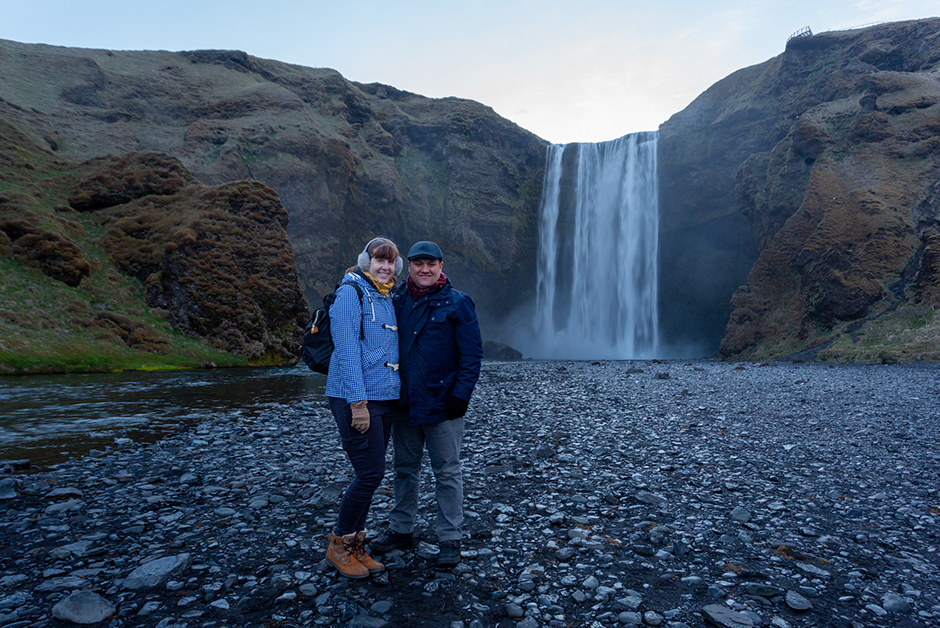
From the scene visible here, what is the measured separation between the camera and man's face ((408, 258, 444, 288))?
4.55 m

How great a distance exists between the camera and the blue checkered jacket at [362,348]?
4.11 metres

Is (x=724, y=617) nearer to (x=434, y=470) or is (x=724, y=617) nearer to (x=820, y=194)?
(x=434, y=470)

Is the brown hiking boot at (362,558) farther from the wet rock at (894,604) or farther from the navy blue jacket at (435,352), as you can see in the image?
the wet rock at (894,604)

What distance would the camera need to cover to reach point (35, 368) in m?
20.8

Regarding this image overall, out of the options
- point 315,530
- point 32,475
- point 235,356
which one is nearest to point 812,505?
point 315,530

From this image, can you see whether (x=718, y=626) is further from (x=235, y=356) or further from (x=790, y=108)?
(x=790, y=108)

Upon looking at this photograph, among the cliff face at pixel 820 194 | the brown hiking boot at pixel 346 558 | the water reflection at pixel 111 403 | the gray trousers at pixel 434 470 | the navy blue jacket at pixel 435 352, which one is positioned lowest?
the water reflection at pixel 111 403

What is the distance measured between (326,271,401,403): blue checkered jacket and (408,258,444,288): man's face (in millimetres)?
376

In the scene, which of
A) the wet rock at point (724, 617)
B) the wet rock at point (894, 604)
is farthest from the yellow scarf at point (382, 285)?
the wet rock at point (894, 604)

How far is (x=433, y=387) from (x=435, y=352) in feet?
1.06

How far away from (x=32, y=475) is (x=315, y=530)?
4957mm

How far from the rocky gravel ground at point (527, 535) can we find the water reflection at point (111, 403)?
1.53 m

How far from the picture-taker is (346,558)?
4.16 metres

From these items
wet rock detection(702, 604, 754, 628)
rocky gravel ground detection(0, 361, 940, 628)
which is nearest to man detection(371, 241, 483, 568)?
rocky gravel ground detection(0, 361, 940, 628)
